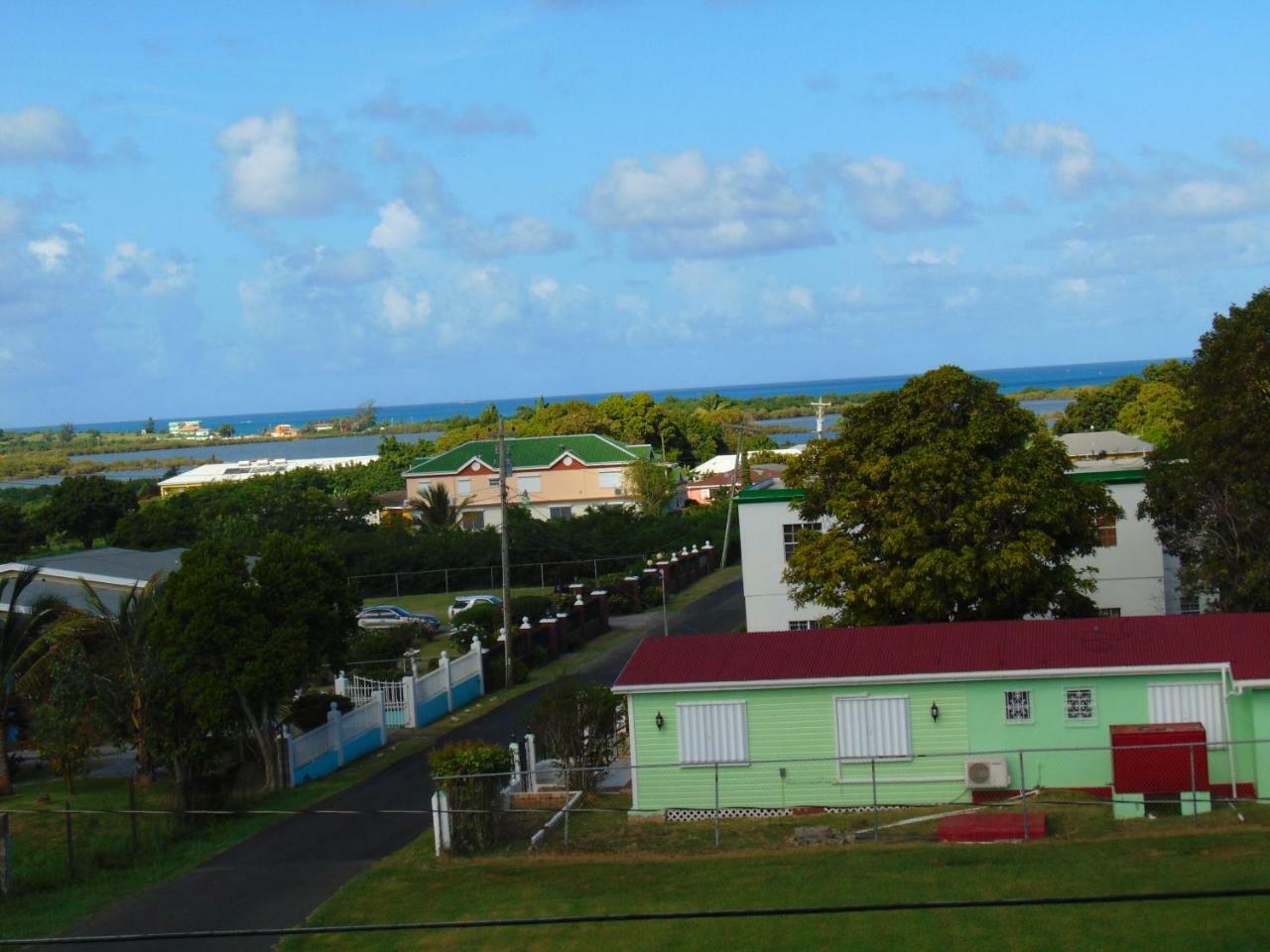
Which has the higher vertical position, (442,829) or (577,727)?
(577,727)

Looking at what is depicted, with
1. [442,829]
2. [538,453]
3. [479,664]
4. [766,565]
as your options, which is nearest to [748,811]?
[442,829]

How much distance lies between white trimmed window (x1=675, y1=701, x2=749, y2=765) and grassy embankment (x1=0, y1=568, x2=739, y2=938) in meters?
8.45

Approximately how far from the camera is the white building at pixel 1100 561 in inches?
1507

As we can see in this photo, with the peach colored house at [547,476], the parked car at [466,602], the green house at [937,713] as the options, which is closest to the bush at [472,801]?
the green house at [937,713]

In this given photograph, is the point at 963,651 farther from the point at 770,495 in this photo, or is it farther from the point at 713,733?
the point at 770,495

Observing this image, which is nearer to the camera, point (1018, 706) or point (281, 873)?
point (281, 873)

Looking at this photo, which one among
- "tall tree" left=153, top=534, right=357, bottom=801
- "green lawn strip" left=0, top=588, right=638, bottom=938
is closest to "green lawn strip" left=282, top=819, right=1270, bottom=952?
"green lawn strip" left=0, top=588, right=638, bottom=938

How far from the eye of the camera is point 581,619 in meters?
51.4

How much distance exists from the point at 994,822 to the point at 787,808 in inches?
173

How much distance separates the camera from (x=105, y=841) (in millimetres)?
25125

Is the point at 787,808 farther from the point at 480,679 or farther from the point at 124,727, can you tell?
the point at 480,679

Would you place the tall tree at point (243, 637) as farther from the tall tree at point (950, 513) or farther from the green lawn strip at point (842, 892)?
the tall tree at point (950, 513)

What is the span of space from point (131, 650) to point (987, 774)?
55.7 ft

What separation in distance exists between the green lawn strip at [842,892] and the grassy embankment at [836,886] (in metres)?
0.03
